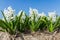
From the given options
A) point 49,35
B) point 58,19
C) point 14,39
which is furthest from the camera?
point 58,19

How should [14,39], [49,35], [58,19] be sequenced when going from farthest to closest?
[58,19] → [49,35] → [14,39]

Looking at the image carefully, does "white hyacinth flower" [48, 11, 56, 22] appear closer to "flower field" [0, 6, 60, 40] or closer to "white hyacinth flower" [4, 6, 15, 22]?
"flower field" [0, 6, 60, 40]

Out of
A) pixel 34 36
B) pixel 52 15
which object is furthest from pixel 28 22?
pixel 52 15

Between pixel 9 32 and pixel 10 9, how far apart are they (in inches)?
26.6

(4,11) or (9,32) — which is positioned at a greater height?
(4,11)

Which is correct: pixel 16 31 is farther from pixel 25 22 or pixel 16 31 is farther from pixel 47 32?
pixel 47 32

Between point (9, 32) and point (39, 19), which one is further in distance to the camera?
point (39, 19)

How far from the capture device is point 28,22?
288 inches

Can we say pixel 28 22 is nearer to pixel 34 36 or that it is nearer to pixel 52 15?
pixel 34 36

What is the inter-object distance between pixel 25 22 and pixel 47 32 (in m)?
0.77

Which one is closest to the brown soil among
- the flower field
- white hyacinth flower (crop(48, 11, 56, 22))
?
the flower field

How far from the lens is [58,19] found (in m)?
7.54

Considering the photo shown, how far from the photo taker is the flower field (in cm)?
684

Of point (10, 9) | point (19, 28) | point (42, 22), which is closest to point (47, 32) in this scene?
point (42, 22)
